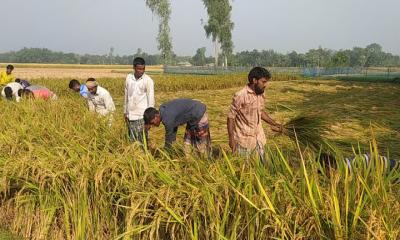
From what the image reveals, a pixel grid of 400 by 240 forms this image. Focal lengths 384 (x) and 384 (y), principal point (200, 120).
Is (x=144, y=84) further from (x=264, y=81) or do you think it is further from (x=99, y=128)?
(x=264, y=81)

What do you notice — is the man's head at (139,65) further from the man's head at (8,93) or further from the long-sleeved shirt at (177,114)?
the man's head at (8,93)

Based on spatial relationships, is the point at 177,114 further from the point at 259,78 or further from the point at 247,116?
the point at 259,78

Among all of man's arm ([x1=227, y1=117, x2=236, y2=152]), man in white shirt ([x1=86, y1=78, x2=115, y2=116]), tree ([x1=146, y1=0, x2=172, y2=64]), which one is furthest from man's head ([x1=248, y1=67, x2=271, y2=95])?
tree ([x1=146, y1=0, x2=172, y2=64])

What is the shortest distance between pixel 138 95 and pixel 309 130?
2.47m

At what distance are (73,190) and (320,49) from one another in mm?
106880

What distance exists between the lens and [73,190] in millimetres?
3055

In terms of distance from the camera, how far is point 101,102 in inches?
225

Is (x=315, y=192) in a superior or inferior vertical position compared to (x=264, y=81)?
inferior

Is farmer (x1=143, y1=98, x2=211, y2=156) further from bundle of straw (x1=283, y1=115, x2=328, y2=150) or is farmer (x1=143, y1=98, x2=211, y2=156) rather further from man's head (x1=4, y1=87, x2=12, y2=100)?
man's head (x1=4, y1=87, x2=12, y2=100)

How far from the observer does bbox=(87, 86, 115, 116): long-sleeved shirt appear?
562 cm

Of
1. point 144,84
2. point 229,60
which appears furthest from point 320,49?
point 144,84

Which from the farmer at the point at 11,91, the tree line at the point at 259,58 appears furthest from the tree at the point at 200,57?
the farmer at the point at 11,91

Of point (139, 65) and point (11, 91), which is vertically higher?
point (139, 65)

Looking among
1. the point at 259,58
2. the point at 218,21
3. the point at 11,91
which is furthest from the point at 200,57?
the point at 11,91
